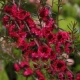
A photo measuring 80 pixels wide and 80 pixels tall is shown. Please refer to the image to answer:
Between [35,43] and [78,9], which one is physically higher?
[35,43]

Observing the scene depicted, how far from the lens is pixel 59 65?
1995 millimetres

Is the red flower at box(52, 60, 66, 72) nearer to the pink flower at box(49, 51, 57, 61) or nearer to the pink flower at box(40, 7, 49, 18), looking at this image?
the pink flower at box(49, 51, 57, 61)

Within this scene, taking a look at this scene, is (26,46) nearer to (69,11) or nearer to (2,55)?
(2,55)

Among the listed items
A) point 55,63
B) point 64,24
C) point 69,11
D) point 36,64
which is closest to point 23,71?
point 36,64

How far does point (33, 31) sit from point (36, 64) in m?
0.21

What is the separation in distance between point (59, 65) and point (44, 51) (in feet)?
0.40

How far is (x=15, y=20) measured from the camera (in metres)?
2.10

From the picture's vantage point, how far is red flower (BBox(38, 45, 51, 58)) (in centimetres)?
199

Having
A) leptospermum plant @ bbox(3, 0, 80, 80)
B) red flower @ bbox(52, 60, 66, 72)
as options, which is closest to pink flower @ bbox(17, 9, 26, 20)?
leptospermum plant @ bbox(3, 0, 80, 80)

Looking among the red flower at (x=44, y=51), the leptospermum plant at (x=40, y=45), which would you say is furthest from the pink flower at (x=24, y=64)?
the red flower at (x=44, y=51)

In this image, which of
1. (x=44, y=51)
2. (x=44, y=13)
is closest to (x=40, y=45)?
(x=44, y=51)

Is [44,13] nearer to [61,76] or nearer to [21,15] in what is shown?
[21,15]

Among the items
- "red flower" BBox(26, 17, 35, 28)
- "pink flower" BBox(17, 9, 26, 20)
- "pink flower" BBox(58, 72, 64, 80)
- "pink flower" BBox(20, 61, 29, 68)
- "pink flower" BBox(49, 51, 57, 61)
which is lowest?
"pink flower" BBox(58, 72, 64, 80)

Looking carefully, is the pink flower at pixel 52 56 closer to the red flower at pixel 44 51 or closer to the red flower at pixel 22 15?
the red flower at pixel 44 51
